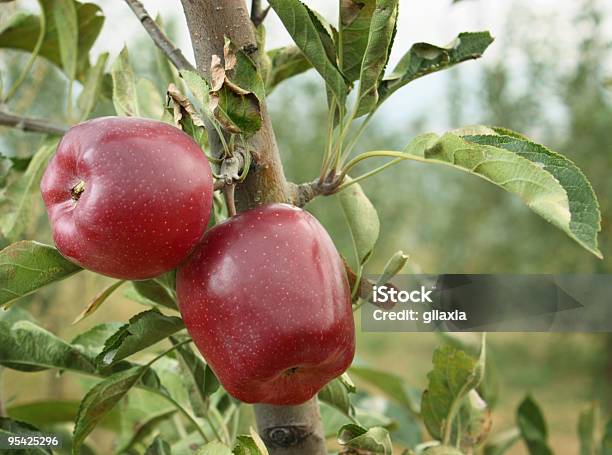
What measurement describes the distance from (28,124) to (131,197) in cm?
28

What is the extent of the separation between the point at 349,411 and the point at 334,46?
0.24 m

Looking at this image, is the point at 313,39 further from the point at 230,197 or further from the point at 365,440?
the point at 365,440

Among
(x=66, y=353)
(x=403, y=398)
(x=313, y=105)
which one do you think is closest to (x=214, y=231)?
(x=66, y=353)

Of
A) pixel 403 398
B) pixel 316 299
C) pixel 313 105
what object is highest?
pixel 316 299

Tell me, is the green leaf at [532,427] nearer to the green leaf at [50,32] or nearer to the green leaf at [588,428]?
the green leaf at [588,428]

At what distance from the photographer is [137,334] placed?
0.38 metres

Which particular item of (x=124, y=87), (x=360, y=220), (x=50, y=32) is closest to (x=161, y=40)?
(x=124, y=87)

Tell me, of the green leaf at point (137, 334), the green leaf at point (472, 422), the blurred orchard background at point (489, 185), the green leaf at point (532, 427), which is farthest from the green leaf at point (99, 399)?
the blurred orchard background at point (489, 185)

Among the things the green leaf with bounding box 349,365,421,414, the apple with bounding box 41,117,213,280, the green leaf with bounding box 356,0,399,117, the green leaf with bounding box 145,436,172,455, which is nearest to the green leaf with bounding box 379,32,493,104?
the green leaf with bounding box 356,0,399,117

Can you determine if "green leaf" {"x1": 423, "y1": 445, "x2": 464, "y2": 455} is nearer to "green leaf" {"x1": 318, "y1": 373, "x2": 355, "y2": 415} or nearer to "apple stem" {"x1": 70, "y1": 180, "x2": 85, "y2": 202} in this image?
"green leaf" {"x1": 318, "y1": 373, "x2": 355, "y2": 415}

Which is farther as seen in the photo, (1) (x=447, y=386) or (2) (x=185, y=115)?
(1) (x=447, y=386)

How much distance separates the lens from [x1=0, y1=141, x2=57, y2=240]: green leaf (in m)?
0.53

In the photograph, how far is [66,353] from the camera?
45cm

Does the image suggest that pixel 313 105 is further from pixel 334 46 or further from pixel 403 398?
pixel 334 46
